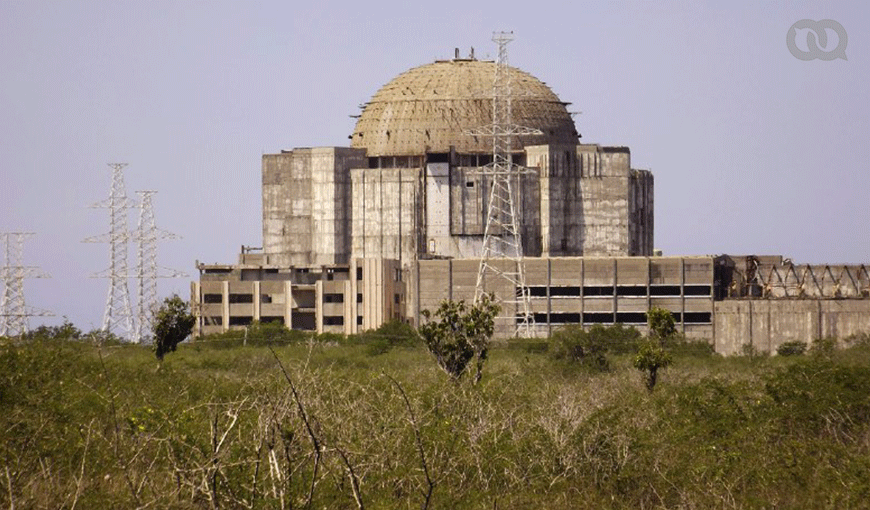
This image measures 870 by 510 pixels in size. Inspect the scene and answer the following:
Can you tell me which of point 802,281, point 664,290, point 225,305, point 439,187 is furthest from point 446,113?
point 802,281

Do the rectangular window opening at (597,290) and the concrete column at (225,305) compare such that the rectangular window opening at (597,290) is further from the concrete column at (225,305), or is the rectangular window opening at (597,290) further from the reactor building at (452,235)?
the concrete column at (225,305)

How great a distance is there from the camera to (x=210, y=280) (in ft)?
385

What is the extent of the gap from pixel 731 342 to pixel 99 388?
6582 centimetres

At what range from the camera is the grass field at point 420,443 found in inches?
1150

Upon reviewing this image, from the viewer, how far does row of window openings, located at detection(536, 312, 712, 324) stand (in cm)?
10688

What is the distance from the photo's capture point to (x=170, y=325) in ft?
245

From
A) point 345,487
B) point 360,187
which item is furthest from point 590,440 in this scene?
point 360,187

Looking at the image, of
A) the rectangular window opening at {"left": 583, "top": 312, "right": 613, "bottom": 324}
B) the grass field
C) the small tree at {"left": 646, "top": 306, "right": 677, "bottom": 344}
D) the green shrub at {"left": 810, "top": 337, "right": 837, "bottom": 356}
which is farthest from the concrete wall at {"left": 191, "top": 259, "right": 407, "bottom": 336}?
the grass field

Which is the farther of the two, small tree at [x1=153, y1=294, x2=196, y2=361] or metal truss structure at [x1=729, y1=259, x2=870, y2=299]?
metal truss structure at [x1=729, y1=259, x2=870, y2=299]

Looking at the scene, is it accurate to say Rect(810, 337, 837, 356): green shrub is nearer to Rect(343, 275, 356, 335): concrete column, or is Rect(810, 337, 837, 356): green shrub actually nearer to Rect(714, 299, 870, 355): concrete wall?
Rect(714, 299, 870, 355): concrete wall

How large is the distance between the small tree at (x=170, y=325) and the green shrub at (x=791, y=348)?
117 feet

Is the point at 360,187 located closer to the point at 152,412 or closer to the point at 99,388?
the point at 99,388

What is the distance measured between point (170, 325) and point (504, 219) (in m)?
43.9

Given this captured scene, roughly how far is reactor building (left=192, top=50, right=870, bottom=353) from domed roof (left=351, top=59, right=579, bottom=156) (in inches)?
3.7
